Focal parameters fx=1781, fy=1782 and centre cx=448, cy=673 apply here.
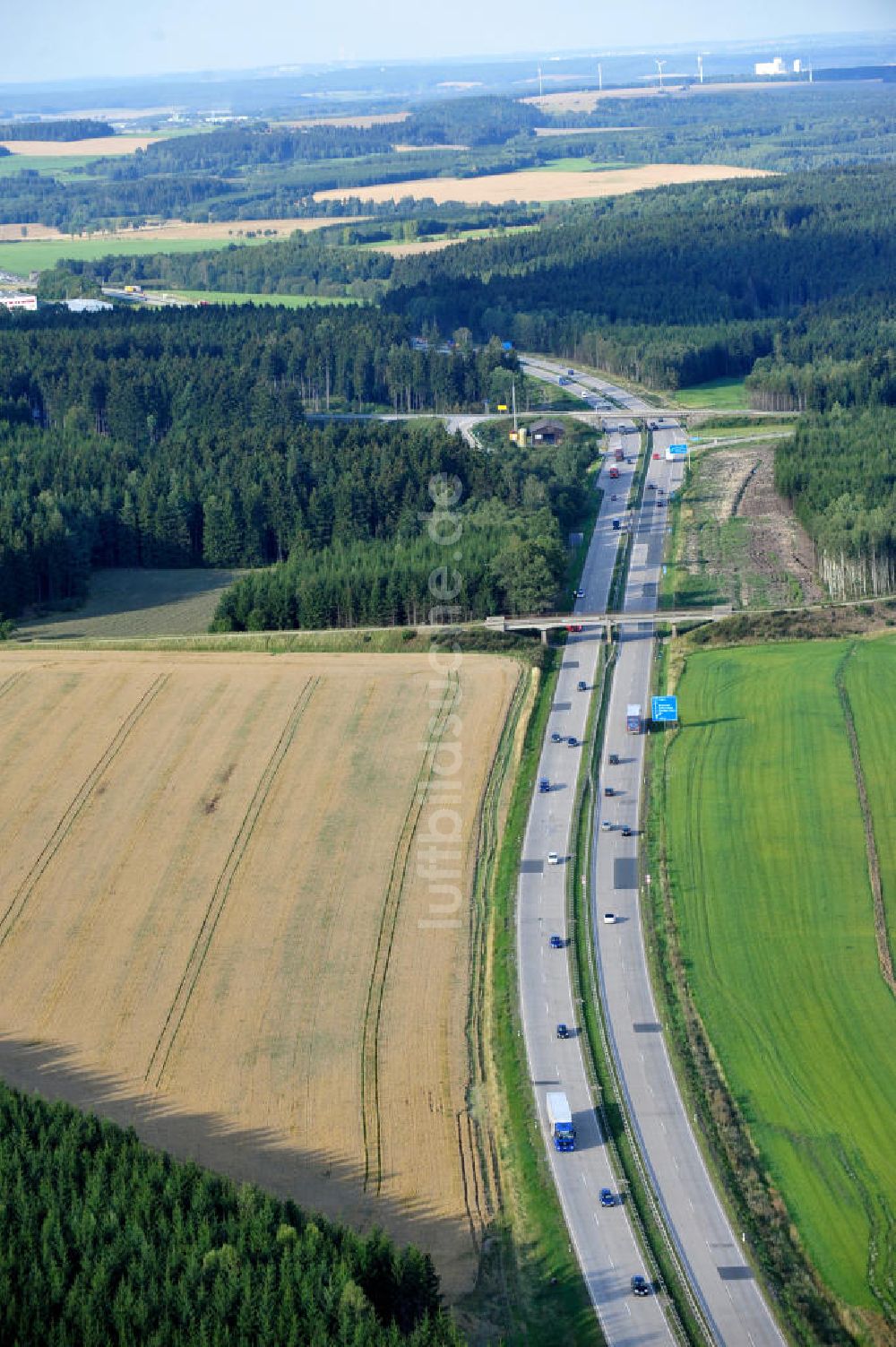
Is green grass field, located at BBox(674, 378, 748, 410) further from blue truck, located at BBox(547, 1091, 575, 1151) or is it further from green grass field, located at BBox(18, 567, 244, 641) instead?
blue truck, located at BBox(547, 1091, 575, 1151)

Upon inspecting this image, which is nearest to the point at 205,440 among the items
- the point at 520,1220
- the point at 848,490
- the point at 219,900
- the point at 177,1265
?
the point at 848,490

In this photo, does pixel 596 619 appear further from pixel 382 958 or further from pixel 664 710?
pixel 382 958

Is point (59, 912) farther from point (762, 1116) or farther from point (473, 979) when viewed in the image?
point (762, 1116)

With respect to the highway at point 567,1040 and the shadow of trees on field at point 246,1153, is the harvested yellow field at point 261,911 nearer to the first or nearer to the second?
the shadow of trees on field at point 246,1153

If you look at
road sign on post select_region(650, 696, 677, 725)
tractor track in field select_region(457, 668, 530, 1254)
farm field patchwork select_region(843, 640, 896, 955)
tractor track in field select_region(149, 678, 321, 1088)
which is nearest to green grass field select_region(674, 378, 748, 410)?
farm field patchwork select_region(843, 640, 896, 955)

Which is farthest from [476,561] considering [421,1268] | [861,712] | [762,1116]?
[421,1268]
